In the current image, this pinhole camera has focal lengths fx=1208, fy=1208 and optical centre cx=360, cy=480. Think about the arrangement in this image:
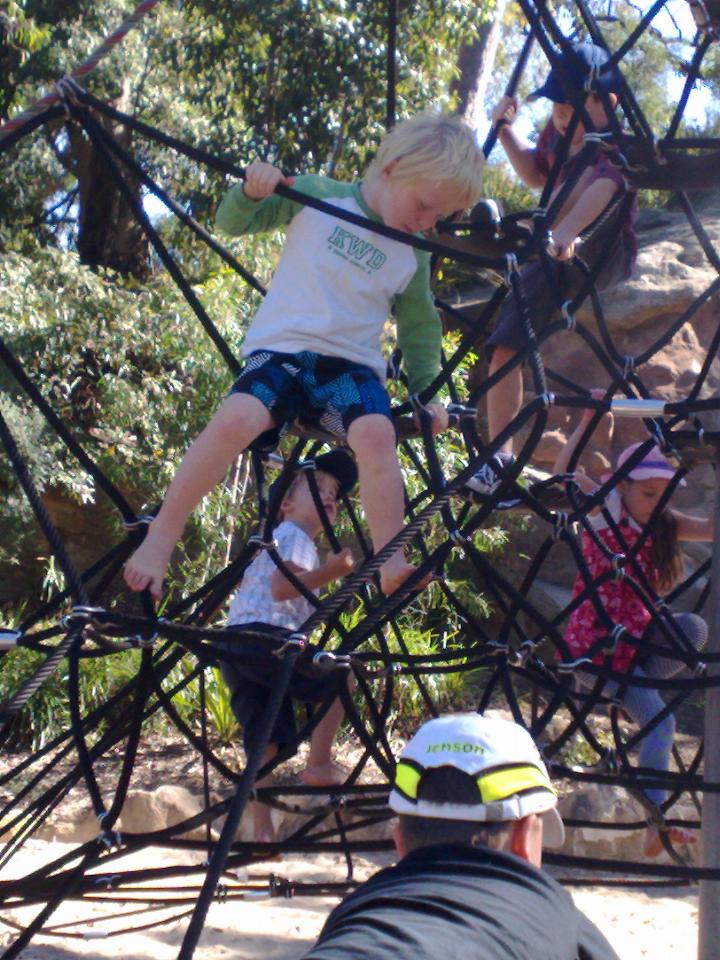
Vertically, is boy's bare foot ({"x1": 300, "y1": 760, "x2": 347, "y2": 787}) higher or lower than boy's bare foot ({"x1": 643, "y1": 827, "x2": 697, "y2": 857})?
higher

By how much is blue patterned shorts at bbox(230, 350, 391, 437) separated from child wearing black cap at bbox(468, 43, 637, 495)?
0.31 meters

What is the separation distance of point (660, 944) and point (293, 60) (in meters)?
5.06

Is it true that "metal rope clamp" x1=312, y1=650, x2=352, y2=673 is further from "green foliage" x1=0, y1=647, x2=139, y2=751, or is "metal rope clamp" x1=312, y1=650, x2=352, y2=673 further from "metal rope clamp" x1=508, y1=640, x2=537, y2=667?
"green foliage" x1=0, y1=647, x2=139, y2=751

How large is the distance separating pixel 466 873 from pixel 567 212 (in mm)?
2302

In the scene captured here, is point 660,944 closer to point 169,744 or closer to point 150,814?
point 150,814

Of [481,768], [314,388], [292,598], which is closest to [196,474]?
[314,388]

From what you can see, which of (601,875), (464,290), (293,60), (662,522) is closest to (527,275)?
(662,522)

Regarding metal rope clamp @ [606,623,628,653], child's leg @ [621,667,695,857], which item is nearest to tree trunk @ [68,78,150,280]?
child's leg @ [621,667,695,857]

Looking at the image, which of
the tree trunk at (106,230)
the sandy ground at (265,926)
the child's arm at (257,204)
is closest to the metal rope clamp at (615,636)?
the child's arm at (257,204)

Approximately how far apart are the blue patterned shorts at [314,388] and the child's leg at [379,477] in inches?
1.5

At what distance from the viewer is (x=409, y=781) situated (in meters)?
1.30

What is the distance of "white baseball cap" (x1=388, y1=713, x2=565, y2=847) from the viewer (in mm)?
1238

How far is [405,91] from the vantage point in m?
7.16

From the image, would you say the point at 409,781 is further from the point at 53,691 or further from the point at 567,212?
the point at 53,691
